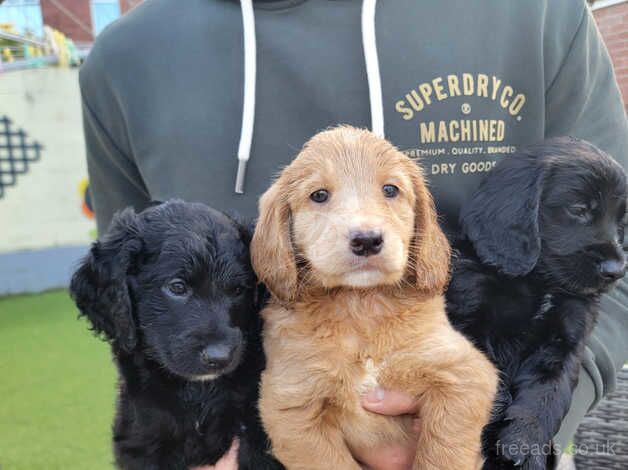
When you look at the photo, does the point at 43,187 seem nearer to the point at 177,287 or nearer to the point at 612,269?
the point at 177,287

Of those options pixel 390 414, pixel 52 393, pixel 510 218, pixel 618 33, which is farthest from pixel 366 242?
pixel 618 33

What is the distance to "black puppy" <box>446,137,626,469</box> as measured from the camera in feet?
6.35

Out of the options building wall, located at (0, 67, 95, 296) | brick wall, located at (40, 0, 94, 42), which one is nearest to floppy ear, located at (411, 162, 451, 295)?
building wall, located at (0, 67, 95, 296)

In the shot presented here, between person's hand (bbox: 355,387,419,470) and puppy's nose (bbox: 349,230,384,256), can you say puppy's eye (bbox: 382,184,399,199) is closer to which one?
puppy's nose (bbox: 349,230,384,256)

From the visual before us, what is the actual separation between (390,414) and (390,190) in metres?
0.78

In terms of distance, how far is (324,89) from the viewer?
2.50 meters

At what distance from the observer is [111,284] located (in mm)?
2193

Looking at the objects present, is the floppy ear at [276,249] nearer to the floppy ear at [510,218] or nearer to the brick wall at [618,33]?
the floppy ear at [510,218]

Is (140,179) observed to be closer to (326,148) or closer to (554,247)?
(326,148)

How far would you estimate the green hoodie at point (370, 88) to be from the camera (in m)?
2.38

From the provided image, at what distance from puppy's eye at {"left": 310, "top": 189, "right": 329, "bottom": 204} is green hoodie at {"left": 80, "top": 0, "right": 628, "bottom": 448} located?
476mm

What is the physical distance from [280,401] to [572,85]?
1.73m

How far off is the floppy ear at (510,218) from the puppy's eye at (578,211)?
0.11 meters

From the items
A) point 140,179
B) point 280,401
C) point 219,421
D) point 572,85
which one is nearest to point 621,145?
point 572,85
